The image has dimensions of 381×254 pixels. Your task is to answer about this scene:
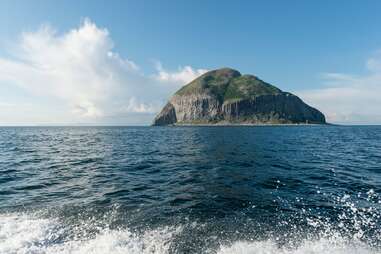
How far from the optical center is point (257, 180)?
20.1 m

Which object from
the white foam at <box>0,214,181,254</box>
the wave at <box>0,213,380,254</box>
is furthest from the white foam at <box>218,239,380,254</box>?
the white foam at <box>0,214,181,254</box>

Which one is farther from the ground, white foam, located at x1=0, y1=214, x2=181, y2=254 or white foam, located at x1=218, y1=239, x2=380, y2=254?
white foam, located at x1=218, y1=239, x2=380, y2=254

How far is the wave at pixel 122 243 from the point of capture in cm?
912

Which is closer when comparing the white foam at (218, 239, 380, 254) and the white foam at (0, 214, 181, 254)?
the white foam at (218, 239, 380, 254)

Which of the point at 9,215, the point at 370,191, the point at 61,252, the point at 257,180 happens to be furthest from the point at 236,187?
the point at 9,215

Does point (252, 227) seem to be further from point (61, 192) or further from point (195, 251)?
point (61, 192)

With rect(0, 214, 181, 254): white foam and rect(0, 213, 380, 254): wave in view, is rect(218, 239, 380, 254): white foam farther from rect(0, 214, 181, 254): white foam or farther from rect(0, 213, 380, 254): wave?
rect(0, 214, 181, 254): white foam

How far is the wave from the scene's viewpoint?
9.12 m

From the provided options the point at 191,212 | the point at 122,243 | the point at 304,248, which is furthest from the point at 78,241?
the point at 304,248

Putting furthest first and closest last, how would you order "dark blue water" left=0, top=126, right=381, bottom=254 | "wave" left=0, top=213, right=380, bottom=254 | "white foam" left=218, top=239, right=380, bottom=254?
"dark blue water" left=0, top=126, right=381, bottom=254 → "wave" left=0, top=213, right=380, bottom=254 → "white foam" left=218, top=239, right=380, bottom=254

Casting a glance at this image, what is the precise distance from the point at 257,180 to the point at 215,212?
8.25 m

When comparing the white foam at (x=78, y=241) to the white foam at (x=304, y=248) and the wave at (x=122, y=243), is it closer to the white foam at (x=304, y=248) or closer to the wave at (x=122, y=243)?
the wave at (x=122, y=243)

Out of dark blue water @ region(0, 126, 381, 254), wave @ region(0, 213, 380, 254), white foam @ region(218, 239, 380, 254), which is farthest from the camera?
dark blue water @ region(0, 126, 381, 254)

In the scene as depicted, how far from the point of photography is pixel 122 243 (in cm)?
967
